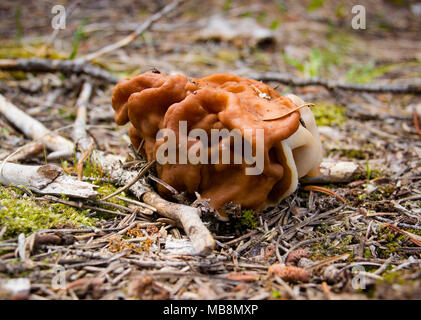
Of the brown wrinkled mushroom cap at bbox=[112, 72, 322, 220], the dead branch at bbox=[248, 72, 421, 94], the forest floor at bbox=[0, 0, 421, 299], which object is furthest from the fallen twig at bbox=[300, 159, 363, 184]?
the dead branch at bbox=[248, 72, 421, 94]

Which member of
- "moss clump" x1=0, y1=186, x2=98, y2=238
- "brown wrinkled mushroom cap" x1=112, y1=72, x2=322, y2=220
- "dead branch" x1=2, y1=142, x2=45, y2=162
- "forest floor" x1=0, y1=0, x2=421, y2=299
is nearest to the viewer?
"forest floor" x1=0, y1=0, x2=421, y2=299

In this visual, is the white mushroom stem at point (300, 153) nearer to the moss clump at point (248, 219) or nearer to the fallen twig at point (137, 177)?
the moss clump at point (248, 219)

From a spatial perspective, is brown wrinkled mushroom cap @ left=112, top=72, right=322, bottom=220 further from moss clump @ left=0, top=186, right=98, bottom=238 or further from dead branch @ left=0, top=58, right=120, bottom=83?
dead branch @ left=0, top=58, right=120, bottom=83

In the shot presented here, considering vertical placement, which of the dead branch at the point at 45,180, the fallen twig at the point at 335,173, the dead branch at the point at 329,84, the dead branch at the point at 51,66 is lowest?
the fallen twig at the point at 335,173

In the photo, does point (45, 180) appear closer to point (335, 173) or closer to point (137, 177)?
point (137, 177)

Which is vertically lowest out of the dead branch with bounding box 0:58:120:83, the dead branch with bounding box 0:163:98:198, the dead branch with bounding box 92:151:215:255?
the dead branch with bounding box 92:151:215:255

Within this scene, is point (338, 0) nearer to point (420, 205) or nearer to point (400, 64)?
point (400, 64)

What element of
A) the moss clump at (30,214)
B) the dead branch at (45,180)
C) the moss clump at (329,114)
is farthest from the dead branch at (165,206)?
the moss clump at (329,114)

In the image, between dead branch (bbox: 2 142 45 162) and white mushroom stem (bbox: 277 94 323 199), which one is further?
dead branch (bbox: 2 142 45 162)
